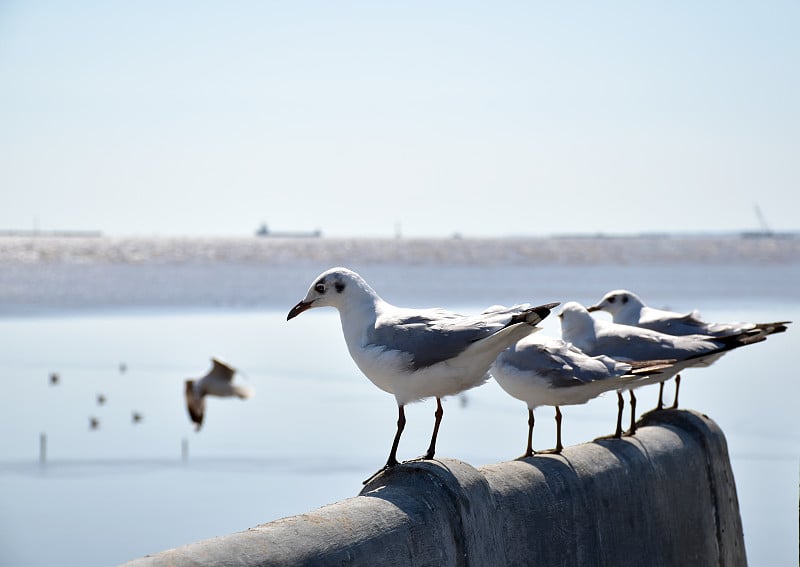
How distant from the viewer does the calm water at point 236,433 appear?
11.6 metres

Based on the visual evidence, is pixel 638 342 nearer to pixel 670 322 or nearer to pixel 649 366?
pixel 649 366

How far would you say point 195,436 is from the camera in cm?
1592

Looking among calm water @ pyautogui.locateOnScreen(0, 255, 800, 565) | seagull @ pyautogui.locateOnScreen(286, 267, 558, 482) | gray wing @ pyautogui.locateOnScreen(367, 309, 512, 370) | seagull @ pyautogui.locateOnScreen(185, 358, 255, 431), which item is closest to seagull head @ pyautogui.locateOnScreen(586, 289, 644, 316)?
seagull @ pyautogui.locateOnScreen(286, 267, 558, 482)

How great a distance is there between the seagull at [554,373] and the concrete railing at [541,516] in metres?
0.33

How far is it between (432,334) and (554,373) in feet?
4.07

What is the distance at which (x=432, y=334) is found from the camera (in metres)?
5.01

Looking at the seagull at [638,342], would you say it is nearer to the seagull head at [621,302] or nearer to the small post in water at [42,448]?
the seagull head at [621,302]

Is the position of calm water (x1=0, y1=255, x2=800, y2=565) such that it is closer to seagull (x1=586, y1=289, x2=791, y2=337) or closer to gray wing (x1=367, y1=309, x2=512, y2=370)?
seagull (x1=586, y1=289, x2=791, y2=337)

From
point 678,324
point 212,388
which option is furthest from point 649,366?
point 212,388

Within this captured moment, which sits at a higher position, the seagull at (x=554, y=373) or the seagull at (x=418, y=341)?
the seagull at (x=418, y=341)

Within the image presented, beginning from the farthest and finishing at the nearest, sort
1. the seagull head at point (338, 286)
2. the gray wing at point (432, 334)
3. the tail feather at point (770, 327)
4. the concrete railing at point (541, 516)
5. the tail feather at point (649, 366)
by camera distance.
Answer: the tail feather at point (770, 327) < the tail feather at point (649, 366) < the seagull head at point (338, 286) < the gray wing at point (432, 334) < the concrete railing at point (541, 516)

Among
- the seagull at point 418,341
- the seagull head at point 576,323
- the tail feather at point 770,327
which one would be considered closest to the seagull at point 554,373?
the seagull head at point 576,323

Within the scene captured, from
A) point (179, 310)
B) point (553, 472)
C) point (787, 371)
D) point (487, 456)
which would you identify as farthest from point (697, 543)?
point (179, 310)

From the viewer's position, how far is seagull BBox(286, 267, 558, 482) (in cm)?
496
